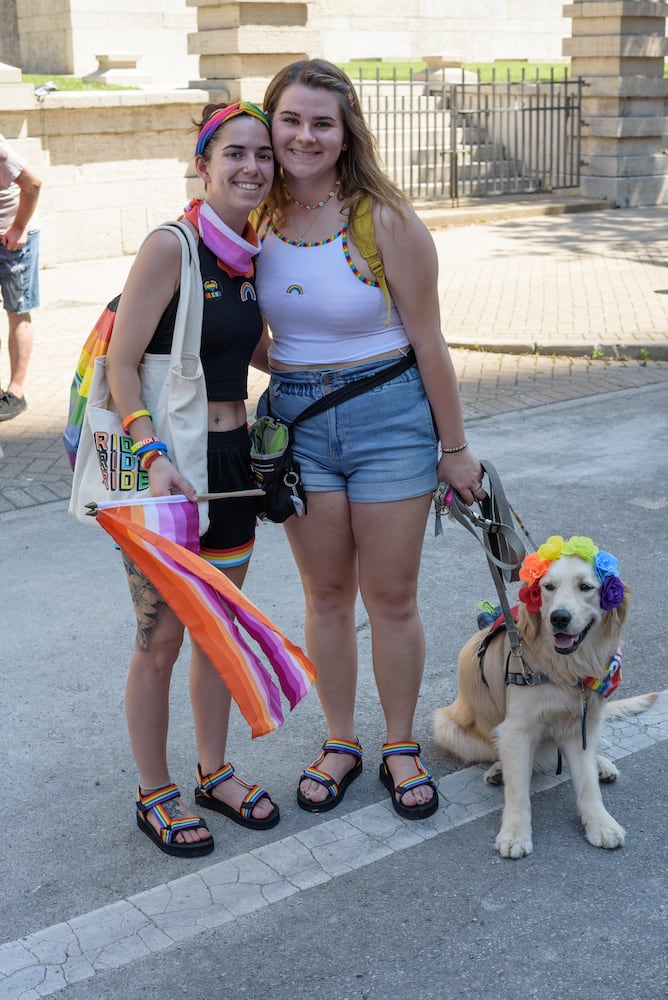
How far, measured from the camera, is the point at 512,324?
10.5m

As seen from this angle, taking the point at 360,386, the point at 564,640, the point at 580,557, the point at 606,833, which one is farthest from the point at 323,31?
the point at 606,833

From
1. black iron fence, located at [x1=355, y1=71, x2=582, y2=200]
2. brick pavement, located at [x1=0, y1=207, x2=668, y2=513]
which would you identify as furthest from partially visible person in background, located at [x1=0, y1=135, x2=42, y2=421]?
black iron fence, located at [x1=355, y1=71, x2=582, y2=200]

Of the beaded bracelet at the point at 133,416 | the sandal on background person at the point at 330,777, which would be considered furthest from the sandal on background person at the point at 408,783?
the beaded bracelet at the point at 133,416

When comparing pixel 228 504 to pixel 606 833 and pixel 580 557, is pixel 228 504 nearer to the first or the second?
pixel 580 557

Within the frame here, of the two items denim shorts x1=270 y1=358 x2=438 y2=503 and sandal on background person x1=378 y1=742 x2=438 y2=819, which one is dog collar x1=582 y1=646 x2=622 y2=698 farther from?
denim shorts x1=270 y1=358 x2=438 y2=503

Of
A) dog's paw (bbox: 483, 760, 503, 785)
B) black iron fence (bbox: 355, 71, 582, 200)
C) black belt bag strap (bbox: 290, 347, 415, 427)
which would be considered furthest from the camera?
black iron fence (bbox: 355, 71, 582, 200)

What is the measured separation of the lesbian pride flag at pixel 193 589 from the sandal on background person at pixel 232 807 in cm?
56

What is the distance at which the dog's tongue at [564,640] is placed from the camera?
10.7ft

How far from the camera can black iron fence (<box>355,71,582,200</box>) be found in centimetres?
1809

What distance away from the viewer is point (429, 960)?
9.69ft

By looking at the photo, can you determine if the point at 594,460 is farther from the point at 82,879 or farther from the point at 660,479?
the point at 82,879

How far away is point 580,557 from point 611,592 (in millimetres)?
131

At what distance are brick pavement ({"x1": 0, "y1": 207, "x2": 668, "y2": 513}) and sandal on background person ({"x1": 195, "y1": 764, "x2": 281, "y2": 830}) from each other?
10.9ft

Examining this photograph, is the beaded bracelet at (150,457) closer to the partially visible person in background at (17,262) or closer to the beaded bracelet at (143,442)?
the beaded bracelet at (143,442)
